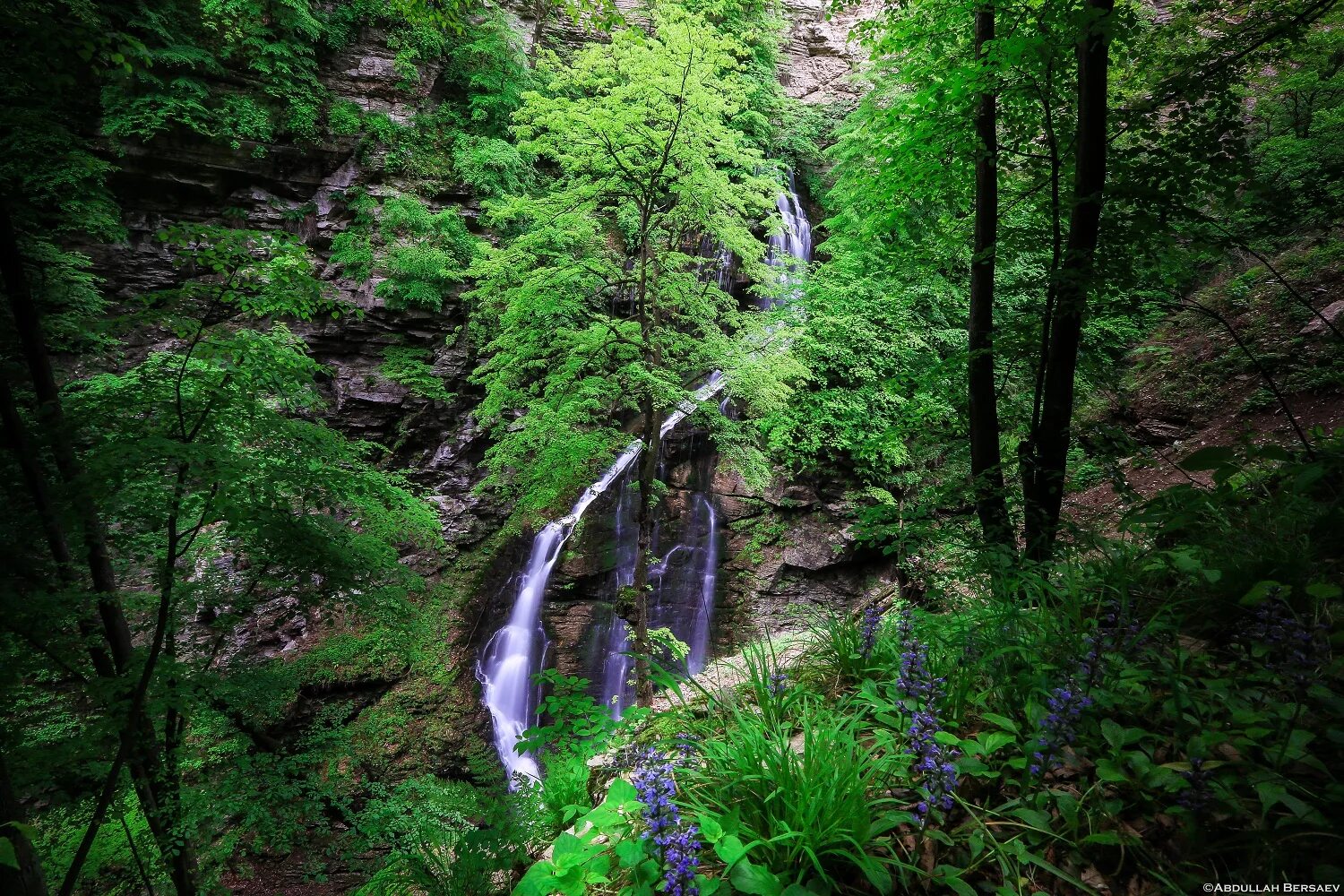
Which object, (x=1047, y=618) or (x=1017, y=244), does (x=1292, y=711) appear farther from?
(x=1017, y=244)

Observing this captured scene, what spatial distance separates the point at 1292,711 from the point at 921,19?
4491 millimetres

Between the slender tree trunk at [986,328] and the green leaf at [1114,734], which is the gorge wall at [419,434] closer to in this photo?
the slender tree trunk at [986,328]

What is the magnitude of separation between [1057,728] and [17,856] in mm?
3634

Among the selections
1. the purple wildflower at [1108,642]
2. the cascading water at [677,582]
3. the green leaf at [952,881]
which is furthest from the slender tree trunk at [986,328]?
the cascading water at [677,582]

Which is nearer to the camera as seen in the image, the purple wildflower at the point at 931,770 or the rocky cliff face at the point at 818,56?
the purple wildflower at the point at 931,770

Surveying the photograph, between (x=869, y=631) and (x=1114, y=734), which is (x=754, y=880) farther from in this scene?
(x=869, y=631)

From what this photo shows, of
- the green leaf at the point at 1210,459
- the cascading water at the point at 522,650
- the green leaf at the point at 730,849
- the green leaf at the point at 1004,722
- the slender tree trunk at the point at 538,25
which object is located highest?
the slender tree trunk at the point at 538,25

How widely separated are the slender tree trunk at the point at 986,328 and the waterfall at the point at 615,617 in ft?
15.3

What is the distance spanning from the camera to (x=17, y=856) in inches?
73.7

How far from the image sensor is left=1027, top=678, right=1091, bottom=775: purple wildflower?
146cm

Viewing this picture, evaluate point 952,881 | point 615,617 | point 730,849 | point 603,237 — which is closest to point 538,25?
point 603,237

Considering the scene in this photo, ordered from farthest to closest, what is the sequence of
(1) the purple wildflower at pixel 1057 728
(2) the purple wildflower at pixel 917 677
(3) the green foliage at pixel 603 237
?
(3) the green foliage at pixel 603 237 → (2) the purple wildflower at pixel 917 677 → (1) the purple wildflower at pixel 1057 728

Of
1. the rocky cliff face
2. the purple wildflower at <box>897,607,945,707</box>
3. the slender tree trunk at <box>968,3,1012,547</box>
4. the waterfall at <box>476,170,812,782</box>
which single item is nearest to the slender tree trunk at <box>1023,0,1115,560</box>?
the slender tree trunk at <box>968,3,1012,547</box>

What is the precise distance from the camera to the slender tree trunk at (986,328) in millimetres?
3221
